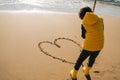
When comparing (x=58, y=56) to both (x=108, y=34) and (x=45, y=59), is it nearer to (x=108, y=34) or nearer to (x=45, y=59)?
(x=45, y=59)

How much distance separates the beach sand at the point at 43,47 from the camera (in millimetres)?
5902

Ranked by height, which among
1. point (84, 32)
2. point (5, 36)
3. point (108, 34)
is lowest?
point (108, 34)

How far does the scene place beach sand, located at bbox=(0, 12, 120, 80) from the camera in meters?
5.90

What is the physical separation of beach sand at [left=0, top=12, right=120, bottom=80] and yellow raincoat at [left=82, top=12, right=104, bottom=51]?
3.21 ft

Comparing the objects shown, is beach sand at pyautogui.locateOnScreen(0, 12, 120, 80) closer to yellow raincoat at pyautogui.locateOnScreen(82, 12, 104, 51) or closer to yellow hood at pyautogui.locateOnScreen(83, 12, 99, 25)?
yellow raincoat at pyautogui.locateOnScreen(82, 12, 104, 51)

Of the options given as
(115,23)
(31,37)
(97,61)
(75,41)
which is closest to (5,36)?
(31,37)

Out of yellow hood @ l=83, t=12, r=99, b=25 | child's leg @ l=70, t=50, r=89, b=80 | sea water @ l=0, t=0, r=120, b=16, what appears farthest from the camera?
sea water @ l=0, t=0, r=120, b=16

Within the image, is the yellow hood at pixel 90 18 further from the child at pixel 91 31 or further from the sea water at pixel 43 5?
the sea water at pixel 43 5

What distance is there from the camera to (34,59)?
649cm

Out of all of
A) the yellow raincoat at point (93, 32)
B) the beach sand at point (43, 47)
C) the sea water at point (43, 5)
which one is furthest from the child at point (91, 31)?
the sea water at point (43, 5)

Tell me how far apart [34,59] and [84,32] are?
1.77 m

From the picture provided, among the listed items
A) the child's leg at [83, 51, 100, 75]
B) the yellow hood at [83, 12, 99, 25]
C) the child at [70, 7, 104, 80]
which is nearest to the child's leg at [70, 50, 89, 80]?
the child at [70, 7, 104, 80]

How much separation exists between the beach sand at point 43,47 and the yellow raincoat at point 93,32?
0.98m

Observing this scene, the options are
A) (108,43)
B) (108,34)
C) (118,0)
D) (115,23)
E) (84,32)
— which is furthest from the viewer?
(118,0)
